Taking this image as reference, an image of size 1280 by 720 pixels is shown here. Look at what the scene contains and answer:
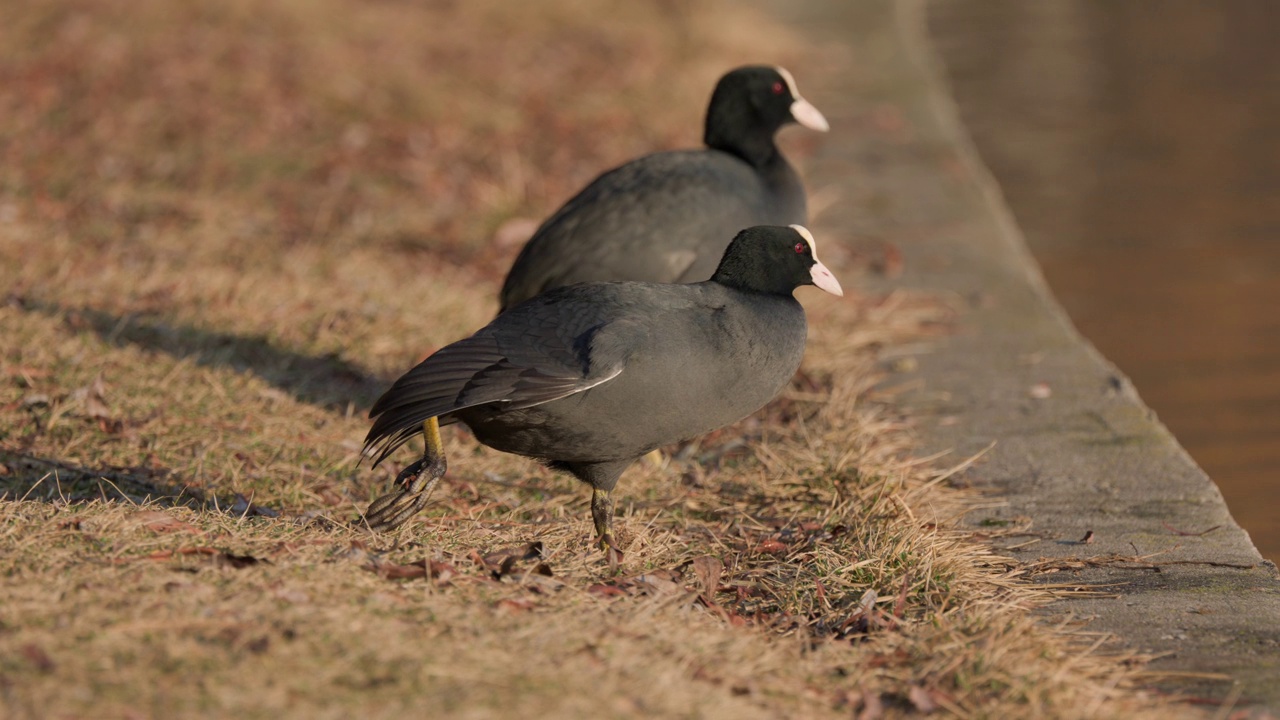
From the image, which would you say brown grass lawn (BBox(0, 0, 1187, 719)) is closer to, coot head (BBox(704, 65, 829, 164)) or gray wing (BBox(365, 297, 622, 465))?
gray wing (BBox(365, 297, 622, 465))

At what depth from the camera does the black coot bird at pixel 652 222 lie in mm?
5065

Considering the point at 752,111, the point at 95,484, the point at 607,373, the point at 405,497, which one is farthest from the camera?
the point at 752,111

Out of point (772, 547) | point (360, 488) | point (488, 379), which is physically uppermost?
point (488, 379)

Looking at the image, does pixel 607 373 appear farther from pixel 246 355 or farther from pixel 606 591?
pixel 246 355

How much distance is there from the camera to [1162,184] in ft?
29.9

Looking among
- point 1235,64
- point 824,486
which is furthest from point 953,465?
point 1235,64

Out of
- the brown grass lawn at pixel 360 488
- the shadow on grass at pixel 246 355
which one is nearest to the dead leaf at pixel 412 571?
the brown grass lawn at pixel 360 488

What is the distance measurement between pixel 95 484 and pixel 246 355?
123 centimetres

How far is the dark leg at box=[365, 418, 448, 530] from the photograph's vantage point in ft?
13.1

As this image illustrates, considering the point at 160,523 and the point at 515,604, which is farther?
the point at 160,523

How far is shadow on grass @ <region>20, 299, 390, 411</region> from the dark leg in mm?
1252

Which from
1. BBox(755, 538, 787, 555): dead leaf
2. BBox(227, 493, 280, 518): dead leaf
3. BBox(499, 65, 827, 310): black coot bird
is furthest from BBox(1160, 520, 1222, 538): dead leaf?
BBox(227, 493, 280, 518): dead leaf

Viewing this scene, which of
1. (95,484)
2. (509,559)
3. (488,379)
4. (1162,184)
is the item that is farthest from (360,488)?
(1162,184)

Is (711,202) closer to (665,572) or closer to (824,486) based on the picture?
(824,486)
